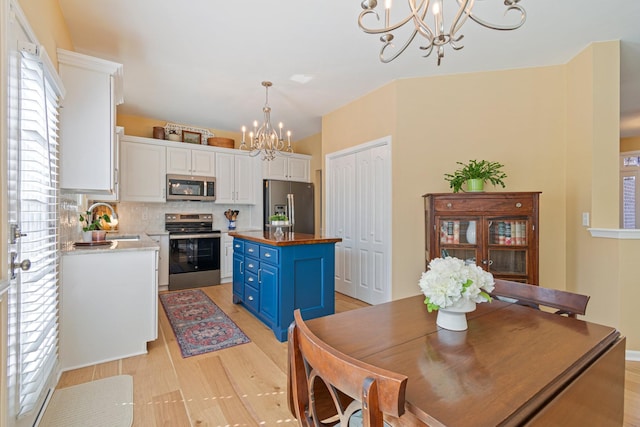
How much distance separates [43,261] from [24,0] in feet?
4.52

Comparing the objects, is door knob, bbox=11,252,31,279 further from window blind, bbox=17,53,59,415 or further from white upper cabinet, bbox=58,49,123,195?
white upper cabinet, bbox=58,49,123,195

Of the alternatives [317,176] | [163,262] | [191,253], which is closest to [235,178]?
[191,253]

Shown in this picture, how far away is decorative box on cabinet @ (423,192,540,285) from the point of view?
8.83 feet

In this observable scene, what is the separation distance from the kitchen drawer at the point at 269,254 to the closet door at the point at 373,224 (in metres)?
1.39

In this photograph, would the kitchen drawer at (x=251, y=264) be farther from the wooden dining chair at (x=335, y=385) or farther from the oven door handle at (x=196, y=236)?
the wooden dining chair at (x=335, y=385)

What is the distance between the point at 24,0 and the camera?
1536 millimetres

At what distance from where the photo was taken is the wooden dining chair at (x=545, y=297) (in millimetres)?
1430

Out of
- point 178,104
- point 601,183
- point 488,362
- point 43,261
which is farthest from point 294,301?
point 178,104

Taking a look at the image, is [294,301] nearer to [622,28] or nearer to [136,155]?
[136,155]

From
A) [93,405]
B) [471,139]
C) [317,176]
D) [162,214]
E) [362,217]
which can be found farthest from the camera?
[317,176]

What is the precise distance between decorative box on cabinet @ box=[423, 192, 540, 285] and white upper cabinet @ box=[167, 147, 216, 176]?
11.8 feet

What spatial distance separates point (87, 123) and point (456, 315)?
9.20 ft

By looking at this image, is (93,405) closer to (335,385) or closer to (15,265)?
(15,265)

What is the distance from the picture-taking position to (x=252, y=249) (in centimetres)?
334
